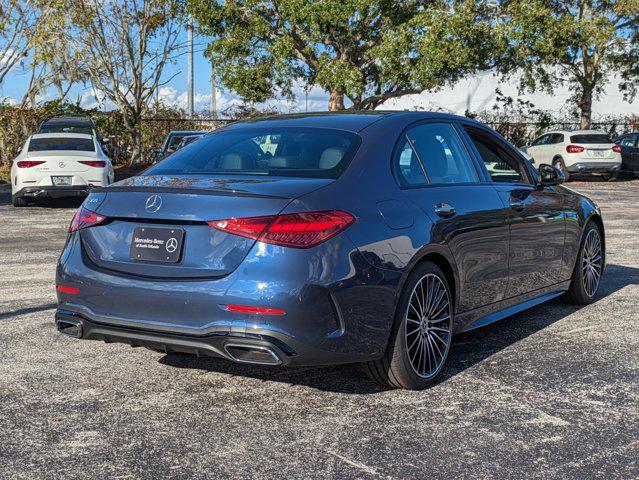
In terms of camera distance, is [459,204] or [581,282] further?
[581,282]

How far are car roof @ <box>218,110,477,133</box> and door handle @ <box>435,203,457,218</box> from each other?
64cm

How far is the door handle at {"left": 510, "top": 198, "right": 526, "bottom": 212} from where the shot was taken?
610cm

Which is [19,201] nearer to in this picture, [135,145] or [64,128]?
[64,128]

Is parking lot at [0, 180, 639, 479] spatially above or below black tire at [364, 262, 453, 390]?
below

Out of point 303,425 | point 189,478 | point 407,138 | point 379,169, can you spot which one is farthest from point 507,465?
point 407,138

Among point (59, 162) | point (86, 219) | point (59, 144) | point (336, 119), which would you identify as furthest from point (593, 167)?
point (86, 219)

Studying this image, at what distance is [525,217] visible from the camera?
20.5 feet

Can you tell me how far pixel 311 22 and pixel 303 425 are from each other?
23.0 metres

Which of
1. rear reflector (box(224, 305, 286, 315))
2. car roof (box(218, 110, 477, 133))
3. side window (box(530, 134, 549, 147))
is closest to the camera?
rear reflector (box(224, 305, 286, 315))

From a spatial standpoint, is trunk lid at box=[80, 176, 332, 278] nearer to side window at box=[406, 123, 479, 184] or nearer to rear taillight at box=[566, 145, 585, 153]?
side window at box=[406, 123, 479, 184]

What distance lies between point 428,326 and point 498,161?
1949mm

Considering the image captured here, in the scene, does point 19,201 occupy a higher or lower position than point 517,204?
lower

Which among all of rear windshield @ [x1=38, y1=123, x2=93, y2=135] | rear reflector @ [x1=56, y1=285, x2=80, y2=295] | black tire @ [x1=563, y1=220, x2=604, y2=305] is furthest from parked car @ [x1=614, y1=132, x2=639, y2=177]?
rear reflector @ [x1=56, y1=285, x2=80, y2=295]

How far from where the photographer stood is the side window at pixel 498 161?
6.21 metres
